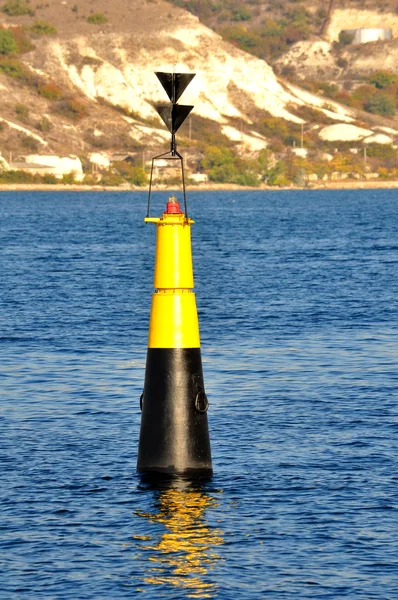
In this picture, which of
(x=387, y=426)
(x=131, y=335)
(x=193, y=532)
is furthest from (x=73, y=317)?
(x=193, y=532)

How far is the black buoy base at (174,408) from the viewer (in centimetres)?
1689

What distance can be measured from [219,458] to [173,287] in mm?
5161

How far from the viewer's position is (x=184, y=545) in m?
16.2

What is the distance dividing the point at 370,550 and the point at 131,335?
23.5 m

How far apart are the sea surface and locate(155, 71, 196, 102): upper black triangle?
16.7ft

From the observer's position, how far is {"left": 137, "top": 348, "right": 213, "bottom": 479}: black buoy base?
1689cm

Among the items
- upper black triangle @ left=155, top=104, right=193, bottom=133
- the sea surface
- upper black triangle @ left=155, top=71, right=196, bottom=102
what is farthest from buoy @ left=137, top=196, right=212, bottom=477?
upper black triangle @ left=155, top=71, right=196, bottom=102

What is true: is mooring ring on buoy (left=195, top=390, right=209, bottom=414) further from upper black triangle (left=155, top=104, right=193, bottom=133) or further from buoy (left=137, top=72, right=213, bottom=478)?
upper black triangle (left=155, top=104, right=193, bottom=133)

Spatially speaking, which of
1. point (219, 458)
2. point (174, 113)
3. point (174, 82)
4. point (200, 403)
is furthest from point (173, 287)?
point (219, 458)

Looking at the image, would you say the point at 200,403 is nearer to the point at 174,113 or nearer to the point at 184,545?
the point at 184,545

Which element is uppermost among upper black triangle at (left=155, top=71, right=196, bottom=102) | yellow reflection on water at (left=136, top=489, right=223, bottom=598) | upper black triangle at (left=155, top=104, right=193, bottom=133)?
upper black triangle at (left=155, top=71, right=196, bottom=102)

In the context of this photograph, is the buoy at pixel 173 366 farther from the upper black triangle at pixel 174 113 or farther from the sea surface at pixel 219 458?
the sea surface at pixel 219 458

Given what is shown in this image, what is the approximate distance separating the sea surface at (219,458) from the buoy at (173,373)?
2.52 feet

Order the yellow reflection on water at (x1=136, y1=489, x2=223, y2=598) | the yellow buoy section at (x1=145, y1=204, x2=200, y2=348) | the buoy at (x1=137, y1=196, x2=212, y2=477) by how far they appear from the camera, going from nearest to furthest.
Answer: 1. the yellow reflection on water at (x1=136, y1=489, x2=223, y2=598)
2. the yellow buoy section at (x1=145, y1=204, x2=200, y2=348)
3. the buoy at (x1=137, y1=196, x2=212, y2=477)
